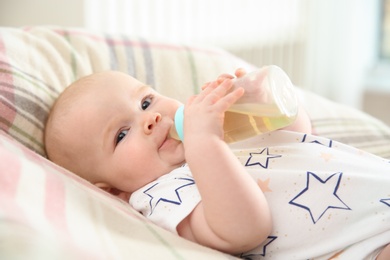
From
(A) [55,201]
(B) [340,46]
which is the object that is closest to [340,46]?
(B) [340,46]

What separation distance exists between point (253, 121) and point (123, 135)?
238 millimetres

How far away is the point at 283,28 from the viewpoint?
275cm

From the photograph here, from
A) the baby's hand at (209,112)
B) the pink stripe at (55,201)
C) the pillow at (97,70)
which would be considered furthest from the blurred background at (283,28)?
the pink stripe at (55,201)

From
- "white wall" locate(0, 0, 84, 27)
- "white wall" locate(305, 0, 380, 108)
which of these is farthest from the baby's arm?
"white wall" locate(0, 0, 84, 27)

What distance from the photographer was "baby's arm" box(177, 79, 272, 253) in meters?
0.83

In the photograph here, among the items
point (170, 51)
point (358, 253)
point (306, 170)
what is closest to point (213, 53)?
point (170, 51)

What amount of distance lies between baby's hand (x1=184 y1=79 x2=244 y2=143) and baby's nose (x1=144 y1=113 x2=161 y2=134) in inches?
5.1

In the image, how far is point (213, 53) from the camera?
1515 mm

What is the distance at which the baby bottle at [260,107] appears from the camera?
35.4 inches

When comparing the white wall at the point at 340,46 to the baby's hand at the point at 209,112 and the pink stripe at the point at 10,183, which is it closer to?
the baby's hand at the point at 209,112

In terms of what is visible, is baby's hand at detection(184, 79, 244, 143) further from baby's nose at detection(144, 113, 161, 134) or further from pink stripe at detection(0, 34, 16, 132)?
pink stripe at detection(0, 34, 16, 132)

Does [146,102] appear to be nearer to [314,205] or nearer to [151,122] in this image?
[151,122]

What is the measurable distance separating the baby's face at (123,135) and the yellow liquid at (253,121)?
0.35 feet

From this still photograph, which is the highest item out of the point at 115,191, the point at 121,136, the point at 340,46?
the point at 121,136
